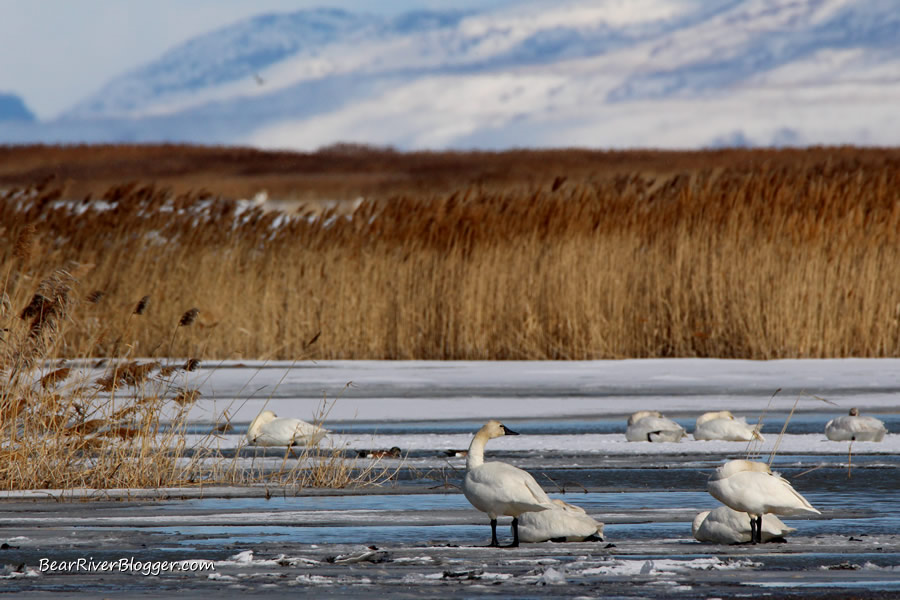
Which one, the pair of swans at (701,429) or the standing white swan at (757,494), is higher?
the pair of swans at (701,429)

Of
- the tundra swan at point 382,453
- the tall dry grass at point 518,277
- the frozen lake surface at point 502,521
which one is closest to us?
the frozen lake surface at point 502,521

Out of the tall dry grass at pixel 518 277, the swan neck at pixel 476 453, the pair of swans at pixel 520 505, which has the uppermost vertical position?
the tall dry grass at pixel 518 277

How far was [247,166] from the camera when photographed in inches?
1955

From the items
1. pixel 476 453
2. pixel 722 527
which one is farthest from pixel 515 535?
pixel 722 527

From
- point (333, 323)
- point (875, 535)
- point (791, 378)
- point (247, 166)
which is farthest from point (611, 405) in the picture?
point (247, 166)

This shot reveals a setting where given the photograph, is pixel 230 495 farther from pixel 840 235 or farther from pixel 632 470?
pixel 840 235

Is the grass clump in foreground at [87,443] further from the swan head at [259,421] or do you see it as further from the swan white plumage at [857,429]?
the swan white plumage at [857,429]

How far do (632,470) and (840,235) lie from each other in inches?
294

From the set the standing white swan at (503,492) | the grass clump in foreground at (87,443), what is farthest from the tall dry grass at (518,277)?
the standing white swan at (503,492)

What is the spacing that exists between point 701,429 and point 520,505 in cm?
341

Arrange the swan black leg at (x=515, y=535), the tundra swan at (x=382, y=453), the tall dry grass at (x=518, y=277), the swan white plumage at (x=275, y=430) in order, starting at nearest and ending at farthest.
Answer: the swan black leg at (x=515, y=535) → the tundra swan at (x=382, y=453) → the swan white plumage at (x=275, y=430) → the tall dry grass at (x=518, y=277)

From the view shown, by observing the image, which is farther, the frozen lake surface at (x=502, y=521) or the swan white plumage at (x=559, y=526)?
the swan white plumage at (x=559, y=526)

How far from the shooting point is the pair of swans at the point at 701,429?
7.79 meters

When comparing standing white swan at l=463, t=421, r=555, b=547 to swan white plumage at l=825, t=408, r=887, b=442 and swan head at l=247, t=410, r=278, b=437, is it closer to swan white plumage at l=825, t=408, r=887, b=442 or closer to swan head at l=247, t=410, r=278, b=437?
swan head at l=247, t=410, r=278, b=437
